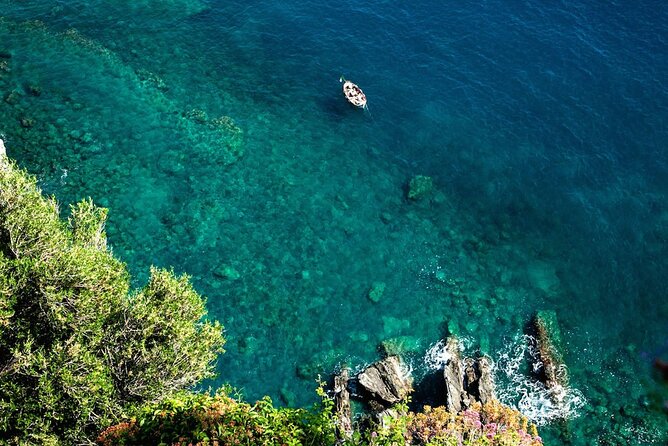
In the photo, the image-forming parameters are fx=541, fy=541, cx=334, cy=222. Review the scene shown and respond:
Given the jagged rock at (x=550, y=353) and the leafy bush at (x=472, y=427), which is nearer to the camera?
the leafy bush at (x=472, y=427)

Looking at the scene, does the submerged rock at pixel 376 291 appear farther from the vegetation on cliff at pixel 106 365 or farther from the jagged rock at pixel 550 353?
the vegetation on cliff at pixel 106 365

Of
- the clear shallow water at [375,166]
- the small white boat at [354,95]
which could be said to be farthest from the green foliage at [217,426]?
the small white boat at [354,95]

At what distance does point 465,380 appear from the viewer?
45469 millimetres

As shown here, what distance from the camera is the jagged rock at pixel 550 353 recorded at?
46344 mm

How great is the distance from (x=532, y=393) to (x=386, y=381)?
12723 mm

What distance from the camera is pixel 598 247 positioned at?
57156 millimetres

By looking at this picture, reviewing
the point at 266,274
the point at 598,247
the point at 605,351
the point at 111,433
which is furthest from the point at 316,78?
the point at 111,433

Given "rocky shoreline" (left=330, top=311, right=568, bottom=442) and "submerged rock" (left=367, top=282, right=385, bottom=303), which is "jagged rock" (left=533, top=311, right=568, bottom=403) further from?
"submerged rock" (left=367, top=282, right=385, bottom=303)

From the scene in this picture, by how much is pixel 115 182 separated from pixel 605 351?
50.4m

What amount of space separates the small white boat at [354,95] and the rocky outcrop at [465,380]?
1275 inches

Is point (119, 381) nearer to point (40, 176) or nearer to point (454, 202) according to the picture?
point (40, 176)

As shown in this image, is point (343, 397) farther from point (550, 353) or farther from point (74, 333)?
point (74, 333)

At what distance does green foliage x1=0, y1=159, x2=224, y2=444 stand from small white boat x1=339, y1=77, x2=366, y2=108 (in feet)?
123

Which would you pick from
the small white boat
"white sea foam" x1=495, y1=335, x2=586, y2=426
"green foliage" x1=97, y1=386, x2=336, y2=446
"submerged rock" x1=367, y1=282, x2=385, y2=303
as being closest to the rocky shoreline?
"white sea foam" x1=495, y1=335, x2=586, y2=426
